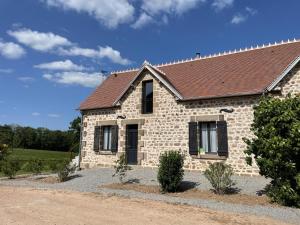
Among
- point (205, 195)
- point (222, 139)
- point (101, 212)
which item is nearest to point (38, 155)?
point (222, 139)

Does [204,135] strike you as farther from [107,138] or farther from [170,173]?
[107,138]

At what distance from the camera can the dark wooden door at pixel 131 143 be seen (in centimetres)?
1662

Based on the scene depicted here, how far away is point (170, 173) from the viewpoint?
36.4 feet

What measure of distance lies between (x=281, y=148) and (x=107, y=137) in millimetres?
11364

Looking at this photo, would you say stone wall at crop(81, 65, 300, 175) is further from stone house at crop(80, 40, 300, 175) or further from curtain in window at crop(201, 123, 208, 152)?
curtain in window at crop(201, 123, 208, 152)

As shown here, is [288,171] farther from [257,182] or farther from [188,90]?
[188,90]

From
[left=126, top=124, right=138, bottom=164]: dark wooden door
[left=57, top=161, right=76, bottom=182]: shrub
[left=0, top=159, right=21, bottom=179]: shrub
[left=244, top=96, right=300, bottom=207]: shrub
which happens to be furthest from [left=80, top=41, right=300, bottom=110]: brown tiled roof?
[left=0, top=159, right=21, bottom=179]: shrub

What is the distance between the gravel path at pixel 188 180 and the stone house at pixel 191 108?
100cm

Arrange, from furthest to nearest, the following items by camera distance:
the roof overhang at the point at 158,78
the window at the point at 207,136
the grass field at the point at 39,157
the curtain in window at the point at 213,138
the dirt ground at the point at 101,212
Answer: the grass field at the point at 39,157 → the roof overhang at the point at 158,78 → the curtain in window at the point at 213,138 → the window at the point at 207,136 → the dirt ground at the point at 101,212

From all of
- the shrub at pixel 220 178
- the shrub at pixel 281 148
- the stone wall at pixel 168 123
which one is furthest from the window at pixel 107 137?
the shrub at pixel 281 148

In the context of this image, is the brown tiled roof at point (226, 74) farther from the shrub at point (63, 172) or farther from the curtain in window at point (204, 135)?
the shrub at point (63, 172)

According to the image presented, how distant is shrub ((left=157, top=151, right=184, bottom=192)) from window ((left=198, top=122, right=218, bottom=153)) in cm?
299

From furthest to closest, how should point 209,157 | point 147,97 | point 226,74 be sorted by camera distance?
1. point 147,97
2. point 226,74
3. point 209,157

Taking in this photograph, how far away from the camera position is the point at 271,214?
25.0 feet
